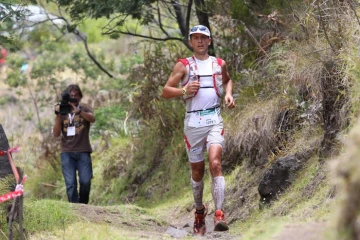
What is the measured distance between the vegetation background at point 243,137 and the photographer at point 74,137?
0.74m

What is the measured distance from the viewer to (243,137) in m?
10.8

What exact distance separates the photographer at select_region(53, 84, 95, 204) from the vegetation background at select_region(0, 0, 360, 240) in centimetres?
74

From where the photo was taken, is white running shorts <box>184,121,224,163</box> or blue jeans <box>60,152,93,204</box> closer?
white running shorts <box>184,121,224,163</box>

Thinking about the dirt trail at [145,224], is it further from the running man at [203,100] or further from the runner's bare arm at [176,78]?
the runner's bare arm at [176,78]

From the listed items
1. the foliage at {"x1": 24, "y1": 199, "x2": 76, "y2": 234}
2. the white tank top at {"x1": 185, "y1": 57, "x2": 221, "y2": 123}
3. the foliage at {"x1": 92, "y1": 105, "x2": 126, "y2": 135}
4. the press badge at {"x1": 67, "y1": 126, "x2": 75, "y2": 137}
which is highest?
the white tank top at {"x1": 185, "y1": 57, "x2": 221, "y2": 123}

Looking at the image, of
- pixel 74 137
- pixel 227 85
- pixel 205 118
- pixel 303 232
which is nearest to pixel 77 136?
pixel 74 137

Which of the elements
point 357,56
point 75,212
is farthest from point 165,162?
point 357,56

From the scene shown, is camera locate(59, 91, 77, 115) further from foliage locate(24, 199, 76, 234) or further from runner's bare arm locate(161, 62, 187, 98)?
runner's bare arm locate(161, 62, 187, 98)

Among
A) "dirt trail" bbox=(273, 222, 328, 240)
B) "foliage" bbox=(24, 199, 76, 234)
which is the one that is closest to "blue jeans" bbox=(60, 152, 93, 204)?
"foliage" bbox=(24, 199, 76, 234)

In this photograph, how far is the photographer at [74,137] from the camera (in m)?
11.5

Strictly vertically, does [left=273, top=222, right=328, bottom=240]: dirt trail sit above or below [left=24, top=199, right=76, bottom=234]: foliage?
above

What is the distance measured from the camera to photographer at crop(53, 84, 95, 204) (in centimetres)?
1149

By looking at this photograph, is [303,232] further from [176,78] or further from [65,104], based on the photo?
[65,104]

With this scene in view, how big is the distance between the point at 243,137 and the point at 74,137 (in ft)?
7.94
